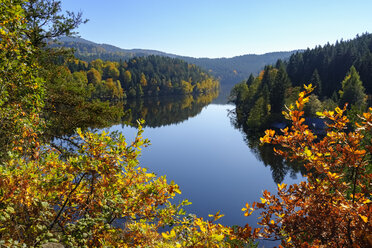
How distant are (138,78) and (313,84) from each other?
100059 mm

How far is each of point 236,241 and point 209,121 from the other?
235 feet

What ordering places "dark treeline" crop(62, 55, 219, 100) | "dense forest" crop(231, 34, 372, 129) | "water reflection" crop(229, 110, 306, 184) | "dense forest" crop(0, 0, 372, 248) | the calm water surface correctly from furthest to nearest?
"dark treeline" crop(62, 55, 219, 100)
"dense forest" crop(231, 34, 372, 129)
"water reflection" crop(229, 110, 306, 184)
the calm water surface
"dense forest" crop(0, 0, 372, 248)

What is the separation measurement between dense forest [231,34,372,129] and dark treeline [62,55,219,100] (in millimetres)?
61999

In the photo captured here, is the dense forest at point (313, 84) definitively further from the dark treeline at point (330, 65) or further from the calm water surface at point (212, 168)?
the calm water surface at point (212, 168)

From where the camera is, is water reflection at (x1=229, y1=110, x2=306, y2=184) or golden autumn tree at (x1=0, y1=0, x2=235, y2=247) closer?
golden autumn tree at (x1=0, y1=0, x2=235, y2=247)

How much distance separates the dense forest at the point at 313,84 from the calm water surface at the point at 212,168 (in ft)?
36.3

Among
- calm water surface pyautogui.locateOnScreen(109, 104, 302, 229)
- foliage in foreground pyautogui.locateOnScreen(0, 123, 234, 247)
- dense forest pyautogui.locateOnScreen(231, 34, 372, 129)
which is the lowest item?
calm water surface pyautogui.locateOnScreen(109, 104, 302, 229)

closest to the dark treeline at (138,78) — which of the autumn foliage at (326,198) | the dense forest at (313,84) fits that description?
the dense forest at (313,84)

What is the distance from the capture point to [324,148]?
377 cm

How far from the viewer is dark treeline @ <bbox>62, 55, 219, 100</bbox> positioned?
117m

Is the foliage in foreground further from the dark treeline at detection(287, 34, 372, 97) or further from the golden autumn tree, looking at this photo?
the dark treeline at detection(287, 34, 372, 97)

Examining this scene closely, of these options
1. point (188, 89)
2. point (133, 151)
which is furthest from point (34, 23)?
point (188, 89)

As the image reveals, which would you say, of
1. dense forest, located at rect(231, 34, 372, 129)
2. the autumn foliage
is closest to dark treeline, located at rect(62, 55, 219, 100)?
dense forest, located at rect(231, 34, 372, 129)

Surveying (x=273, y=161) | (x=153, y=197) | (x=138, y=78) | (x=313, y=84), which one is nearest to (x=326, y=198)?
(x=153, y=197)
